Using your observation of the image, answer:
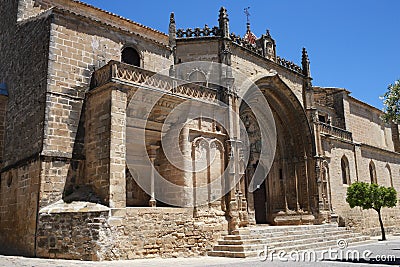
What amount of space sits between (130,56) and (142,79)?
3.16 m

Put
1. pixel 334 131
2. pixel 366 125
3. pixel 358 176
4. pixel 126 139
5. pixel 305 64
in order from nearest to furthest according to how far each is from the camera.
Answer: pixel 126 139
pixel 305 64
pixel 334 131
pixel 358 176
pixel 366 125

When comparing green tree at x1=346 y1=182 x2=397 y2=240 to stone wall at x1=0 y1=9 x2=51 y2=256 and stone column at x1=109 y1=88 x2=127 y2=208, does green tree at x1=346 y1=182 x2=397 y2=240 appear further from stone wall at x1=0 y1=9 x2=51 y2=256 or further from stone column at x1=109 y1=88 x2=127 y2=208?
stone wall at x1=0 y1=9 x2=51 y2=256

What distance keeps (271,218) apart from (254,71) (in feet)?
24.8

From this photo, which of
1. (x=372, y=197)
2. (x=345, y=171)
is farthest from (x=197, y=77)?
(x=345, y=171)

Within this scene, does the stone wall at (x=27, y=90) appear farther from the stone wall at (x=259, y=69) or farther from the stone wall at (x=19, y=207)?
the stone wall at (x=259, y=69)

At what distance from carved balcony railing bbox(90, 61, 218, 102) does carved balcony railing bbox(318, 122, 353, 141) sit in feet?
31.6

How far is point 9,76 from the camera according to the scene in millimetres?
15547

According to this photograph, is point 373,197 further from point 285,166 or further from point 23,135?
point 23,135

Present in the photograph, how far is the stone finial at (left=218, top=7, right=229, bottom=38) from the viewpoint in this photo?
16547 millimetres

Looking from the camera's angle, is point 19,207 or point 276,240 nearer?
point 19,207

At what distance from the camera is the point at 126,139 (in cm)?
1440

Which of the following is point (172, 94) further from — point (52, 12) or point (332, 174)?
point (332, 174)

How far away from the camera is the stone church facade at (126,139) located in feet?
35.5

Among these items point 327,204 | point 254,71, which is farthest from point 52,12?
point 327,204
